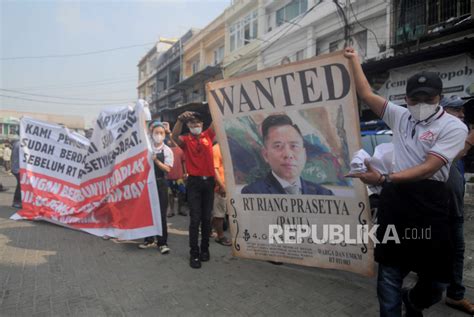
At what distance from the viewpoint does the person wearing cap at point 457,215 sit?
2.78 m

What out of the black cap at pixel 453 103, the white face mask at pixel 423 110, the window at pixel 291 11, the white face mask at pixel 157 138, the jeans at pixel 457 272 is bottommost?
the jeans at pixel 457 272

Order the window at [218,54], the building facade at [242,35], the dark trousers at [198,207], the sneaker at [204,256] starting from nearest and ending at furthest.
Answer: the dark trousers at [198,207] < the sneaker at [204,256] < the building facade at [242,35] < the window at [218,54]

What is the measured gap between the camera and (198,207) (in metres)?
4.18

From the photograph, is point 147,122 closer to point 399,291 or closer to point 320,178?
point 320,178

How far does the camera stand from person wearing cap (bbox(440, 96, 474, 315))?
2.78 m

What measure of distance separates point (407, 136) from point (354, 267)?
1.49 metres

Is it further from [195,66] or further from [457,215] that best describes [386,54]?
[195,66]

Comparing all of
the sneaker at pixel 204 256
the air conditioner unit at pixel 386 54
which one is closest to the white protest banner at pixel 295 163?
the sneaker at pixel 204 256

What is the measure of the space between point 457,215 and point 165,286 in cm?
279

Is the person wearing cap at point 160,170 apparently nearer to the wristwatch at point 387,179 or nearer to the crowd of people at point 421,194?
the crowd of people at point 421,194

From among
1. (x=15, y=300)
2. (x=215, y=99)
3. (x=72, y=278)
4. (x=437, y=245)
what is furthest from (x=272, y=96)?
(x=15, y=300)

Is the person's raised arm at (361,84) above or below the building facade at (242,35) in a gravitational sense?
below

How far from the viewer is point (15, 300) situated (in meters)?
3.11

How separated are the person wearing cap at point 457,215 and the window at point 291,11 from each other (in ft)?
48.0
